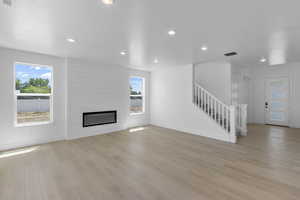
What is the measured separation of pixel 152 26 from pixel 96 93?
11.3 feet

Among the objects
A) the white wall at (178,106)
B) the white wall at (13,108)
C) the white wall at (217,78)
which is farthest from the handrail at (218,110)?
the white wall at (13,108)

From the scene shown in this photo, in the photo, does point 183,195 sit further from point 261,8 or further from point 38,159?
point 38,159

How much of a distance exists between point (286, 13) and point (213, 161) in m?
2.79

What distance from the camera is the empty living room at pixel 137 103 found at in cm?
204

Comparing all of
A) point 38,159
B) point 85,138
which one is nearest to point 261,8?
point 38,159

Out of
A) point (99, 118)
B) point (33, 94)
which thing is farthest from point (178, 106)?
point (33, 94)

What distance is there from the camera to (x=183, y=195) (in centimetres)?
196

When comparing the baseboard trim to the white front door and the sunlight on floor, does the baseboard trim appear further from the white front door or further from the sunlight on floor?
the white front door

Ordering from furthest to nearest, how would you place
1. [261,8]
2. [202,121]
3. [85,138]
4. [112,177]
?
[202,121] < [85,138] < [112,177] < [261,8]

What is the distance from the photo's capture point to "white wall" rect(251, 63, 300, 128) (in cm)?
586

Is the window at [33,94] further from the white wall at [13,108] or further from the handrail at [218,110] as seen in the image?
the handrail at [218,110]

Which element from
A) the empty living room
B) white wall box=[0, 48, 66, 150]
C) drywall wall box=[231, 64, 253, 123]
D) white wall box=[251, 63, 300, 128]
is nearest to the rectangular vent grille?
the empty living room

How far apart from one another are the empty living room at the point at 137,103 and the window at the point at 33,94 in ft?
0.08

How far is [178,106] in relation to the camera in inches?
228
